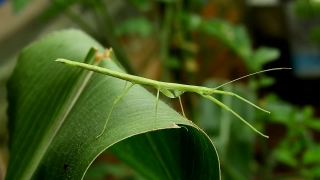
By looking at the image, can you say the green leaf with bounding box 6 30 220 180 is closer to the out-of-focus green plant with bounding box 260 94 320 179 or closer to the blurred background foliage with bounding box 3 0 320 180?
the blurred background foliage with bounding box 3 0 320 180

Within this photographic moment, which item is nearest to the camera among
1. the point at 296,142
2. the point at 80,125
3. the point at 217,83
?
the point at 80,125

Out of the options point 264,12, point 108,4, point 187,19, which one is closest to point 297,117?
point 187,19

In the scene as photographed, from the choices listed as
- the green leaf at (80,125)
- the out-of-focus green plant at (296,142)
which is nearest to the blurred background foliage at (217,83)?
the out-of-focus green plant at (296,142)

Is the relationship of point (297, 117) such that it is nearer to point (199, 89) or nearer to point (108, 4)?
point (199, 89)

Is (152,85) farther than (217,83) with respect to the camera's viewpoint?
No

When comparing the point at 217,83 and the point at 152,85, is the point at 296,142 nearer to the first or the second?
the point at 217,83

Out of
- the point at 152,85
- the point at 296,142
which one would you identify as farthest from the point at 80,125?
the point at 296,142

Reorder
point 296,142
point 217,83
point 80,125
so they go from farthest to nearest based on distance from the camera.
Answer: point 217,83 → point 296,142 → point 80,125

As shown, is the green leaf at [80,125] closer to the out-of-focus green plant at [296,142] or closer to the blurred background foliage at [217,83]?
the blurred background foliage at [217,83]
